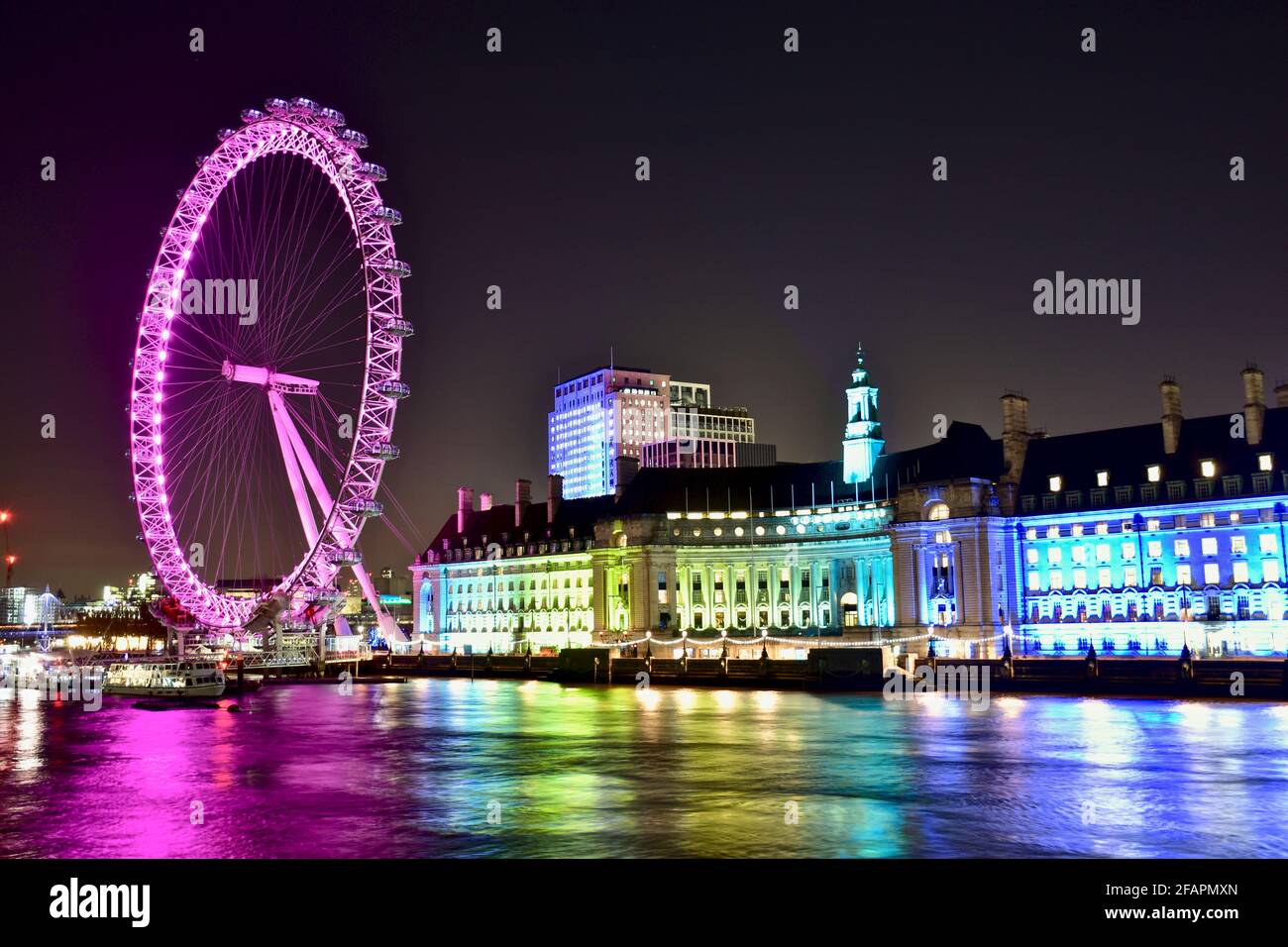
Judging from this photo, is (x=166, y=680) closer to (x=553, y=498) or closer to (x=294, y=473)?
(x=294, y=473)

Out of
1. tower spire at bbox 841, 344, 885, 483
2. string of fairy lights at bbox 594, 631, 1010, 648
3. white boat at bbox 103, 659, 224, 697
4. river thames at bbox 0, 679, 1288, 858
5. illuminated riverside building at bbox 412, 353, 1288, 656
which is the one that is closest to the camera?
river thames at bbox 0, 679, 1288, 858

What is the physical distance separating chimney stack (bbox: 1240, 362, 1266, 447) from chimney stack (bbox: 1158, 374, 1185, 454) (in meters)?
6.07

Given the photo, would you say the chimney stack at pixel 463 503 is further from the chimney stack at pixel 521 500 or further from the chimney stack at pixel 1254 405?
the chimney stack at pixel 1254 405

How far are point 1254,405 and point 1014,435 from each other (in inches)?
893

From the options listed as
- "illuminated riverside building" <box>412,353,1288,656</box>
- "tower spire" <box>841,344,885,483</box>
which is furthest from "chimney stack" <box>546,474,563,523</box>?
"tower spire" <box>841,344,885,483</box>

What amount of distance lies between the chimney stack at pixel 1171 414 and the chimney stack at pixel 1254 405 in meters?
6.07

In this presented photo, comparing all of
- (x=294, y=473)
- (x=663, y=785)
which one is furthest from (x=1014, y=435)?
(x=663, y=785)

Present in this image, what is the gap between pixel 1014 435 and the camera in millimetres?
119500

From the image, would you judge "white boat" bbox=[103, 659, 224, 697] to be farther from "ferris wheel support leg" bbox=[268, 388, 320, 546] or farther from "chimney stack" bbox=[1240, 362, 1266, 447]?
"chimney stack" bbox=[1240, 362, 1266, 447]

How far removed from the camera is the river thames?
959 inches

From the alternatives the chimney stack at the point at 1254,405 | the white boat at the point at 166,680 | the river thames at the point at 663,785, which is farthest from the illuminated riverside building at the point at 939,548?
the white boat at the point at 166,680

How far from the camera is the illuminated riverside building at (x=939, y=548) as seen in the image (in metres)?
102
